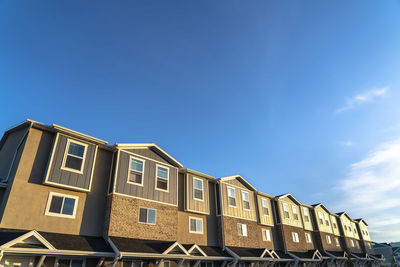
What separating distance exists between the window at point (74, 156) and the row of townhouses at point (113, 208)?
58 mm

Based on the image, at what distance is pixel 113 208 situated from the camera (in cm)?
1579

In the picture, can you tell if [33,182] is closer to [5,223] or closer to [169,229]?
[5,223]

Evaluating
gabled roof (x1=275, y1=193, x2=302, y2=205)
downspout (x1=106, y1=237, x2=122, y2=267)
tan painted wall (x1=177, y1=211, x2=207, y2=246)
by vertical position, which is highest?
gabled roof (x1=275, y1=193, x2=302, y2=205)

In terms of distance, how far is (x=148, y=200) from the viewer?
17906mm

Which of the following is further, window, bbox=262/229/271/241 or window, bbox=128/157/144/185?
window, bbox=262/229/271/241

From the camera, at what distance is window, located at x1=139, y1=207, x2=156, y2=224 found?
17.1m

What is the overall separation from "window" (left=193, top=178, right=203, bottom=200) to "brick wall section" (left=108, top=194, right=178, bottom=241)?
9.90ft

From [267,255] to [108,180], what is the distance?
15783 millimetres

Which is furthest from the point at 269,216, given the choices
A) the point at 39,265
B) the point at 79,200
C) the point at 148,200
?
the point at 39,265

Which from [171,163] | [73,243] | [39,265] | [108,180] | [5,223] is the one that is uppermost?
[171,163]

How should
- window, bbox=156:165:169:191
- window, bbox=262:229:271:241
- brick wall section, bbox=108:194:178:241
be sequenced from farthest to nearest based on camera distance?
window, bbox=262:229:271:241
window, bbox=156:165:169:191
brick wall section, bbox=108:194:178:241

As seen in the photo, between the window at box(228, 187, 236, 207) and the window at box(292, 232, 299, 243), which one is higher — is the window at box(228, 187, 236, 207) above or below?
above

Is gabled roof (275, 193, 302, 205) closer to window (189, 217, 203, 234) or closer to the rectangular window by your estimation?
the rectangular window

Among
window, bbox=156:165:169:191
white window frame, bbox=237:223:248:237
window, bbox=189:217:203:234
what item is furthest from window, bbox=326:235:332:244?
window, bbox=156:165:169:191
